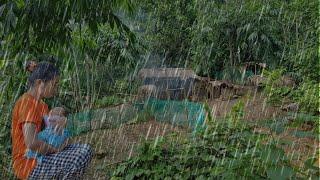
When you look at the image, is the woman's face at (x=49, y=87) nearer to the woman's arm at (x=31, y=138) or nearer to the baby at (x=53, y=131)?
the baby at (x=53, y=131)

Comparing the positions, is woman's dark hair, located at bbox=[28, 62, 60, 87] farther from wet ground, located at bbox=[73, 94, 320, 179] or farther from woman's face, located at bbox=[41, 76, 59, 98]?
wet ground, located at bbox=[73, 94, 320, 179]

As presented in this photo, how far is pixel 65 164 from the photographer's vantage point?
363 cm

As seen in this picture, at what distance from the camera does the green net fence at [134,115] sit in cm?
833

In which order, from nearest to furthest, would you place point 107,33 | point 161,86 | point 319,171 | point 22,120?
1. point 319,171
2. point 22,120
3. point 107,33
4. point 161,86

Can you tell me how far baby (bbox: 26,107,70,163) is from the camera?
335cm

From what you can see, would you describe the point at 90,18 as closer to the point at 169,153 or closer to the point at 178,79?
the point at 169,153

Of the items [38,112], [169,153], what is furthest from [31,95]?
[169,153]

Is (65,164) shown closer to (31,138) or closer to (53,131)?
(53,131)

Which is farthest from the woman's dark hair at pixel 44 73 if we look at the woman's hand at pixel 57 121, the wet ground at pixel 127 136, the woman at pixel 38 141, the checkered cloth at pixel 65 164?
the wet ground at pixel 127 136

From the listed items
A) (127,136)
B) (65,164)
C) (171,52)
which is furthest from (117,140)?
(171,52)

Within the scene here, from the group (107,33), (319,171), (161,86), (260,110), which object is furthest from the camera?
(161,86)

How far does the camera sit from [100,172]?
5.48m

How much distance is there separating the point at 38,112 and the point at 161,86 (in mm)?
9328

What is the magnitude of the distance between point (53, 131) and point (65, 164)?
15.3 inches
